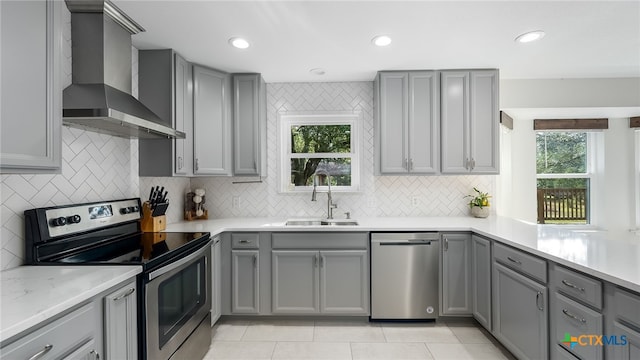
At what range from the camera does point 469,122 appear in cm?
296

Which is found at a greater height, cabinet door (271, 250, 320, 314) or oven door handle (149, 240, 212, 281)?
oven door handle (149, 240, 212, 281)

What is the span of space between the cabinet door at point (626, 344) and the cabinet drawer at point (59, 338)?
2236mm

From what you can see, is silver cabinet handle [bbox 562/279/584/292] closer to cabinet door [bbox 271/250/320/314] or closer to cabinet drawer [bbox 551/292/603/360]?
cabinet drawer [bbox 551/292/603/360]

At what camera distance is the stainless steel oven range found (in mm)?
1552

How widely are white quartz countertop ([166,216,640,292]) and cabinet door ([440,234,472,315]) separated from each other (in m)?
0.13

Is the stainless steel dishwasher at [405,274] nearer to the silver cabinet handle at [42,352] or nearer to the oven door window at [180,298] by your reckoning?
the oven door window at [180,298]

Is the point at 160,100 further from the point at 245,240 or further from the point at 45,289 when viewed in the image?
the point at 45,289

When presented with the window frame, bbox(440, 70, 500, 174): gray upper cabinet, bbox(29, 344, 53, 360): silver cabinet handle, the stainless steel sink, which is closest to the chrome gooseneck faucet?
the stainless steel sink

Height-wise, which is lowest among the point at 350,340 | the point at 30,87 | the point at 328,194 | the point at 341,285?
the point at 350,340

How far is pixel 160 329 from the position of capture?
1623mm

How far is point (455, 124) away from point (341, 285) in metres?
1.91

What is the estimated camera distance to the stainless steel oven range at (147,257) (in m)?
1.55

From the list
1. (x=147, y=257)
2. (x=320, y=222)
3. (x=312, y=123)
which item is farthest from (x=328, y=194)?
(x=147, y=257)

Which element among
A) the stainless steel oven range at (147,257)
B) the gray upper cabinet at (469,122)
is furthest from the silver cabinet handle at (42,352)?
the gray upper cabinet at (469,122)
